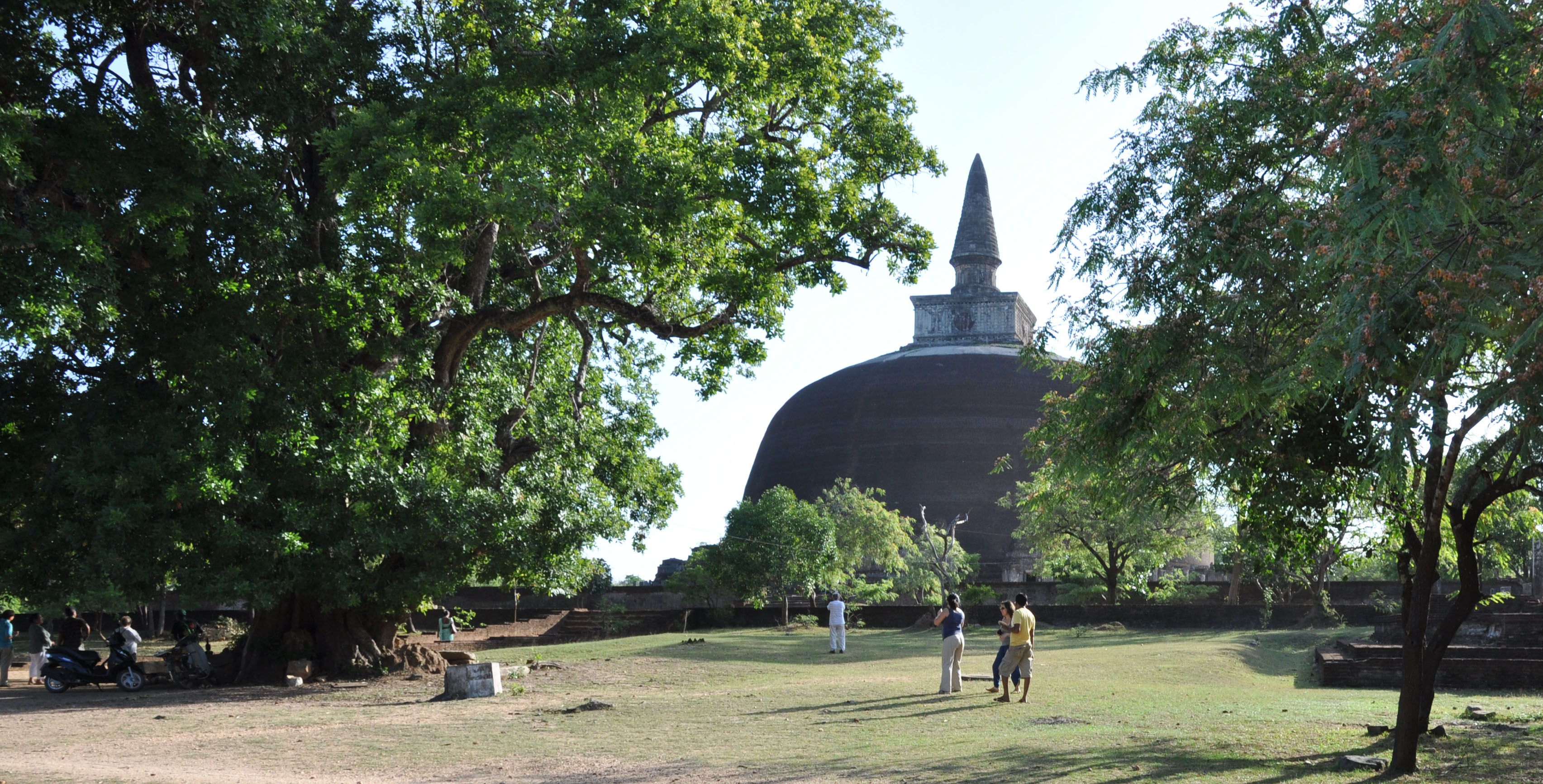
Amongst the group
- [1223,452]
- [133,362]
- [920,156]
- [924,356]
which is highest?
[924,356]

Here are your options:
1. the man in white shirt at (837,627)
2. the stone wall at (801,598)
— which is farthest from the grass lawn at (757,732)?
the stone wall at (801,598)

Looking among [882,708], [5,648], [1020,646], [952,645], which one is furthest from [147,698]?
[1020,646]

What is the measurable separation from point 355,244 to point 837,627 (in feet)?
42.3

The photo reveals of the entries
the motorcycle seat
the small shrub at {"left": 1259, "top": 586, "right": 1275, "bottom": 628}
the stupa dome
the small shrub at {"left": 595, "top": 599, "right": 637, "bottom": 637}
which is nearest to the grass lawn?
the motorcycle seat

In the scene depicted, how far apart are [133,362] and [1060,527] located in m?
27.1

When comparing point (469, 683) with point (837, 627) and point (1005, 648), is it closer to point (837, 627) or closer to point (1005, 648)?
point (1005, 648)

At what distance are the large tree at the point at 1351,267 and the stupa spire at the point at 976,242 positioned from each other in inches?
2322

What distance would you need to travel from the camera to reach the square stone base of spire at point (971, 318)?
6919 cm

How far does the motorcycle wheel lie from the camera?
1570 centimetres

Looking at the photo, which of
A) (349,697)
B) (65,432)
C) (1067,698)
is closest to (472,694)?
(349,697)

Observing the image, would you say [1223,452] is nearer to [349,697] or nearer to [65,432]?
[349,697]

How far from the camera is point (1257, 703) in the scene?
43.7 feet

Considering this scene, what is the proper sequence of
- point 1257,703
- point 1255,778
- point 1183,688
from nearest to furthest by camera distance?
point 1255,778
point 1257,703
point 1183,688

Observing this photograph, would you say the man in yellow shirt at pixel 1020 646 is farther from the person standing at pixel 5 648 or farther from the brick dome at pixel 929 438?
the brick dome at pixel 929 438
